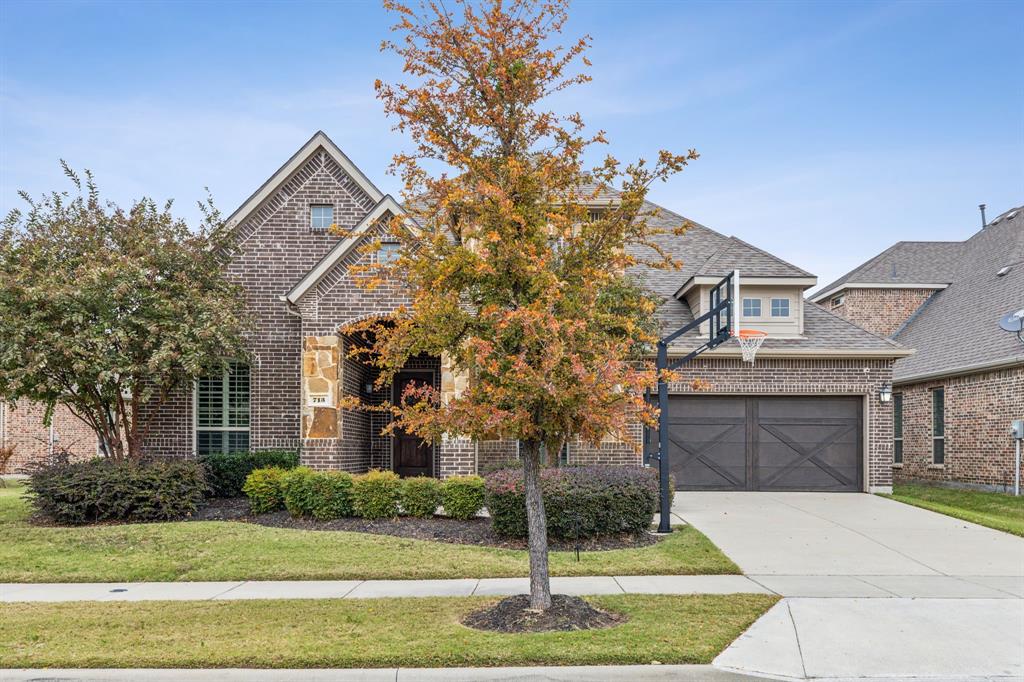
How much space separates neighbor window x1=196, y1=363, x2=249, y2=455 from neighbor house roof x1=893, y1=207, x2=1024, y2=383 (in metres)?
17.2

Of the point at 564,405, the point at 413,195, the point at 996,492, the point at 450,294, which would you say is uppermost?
the point at 413,195

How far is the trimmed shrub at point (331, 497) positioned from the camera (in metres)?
14.7

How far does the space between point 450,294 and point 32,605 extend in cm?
568

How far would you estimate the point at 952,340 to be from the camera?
23812 millimetres

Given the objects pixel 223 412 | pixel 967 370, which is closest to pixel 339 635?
pixel 223 412

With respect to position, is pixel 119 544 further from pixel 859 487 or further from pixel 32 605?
pixel 859 487

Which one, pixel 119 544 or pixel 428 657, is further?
pixel 119 544

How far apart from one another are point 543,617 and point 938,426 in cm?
1910

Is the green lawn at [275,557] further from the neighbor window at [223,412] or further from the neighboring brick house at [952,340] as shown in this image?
the neighboring brick house at [952,340]

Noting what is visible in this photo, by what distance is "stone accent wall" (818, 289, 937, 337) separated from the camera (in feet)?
92.7

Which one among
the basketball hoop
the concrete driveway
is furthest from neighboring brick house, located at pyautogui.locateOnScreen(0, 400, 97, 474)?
the basketball hoop

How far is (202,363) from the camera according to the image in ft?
53.2

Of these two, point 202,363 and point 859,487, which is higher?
point 202,363

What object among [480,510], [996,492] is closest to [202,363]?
[480,510]
